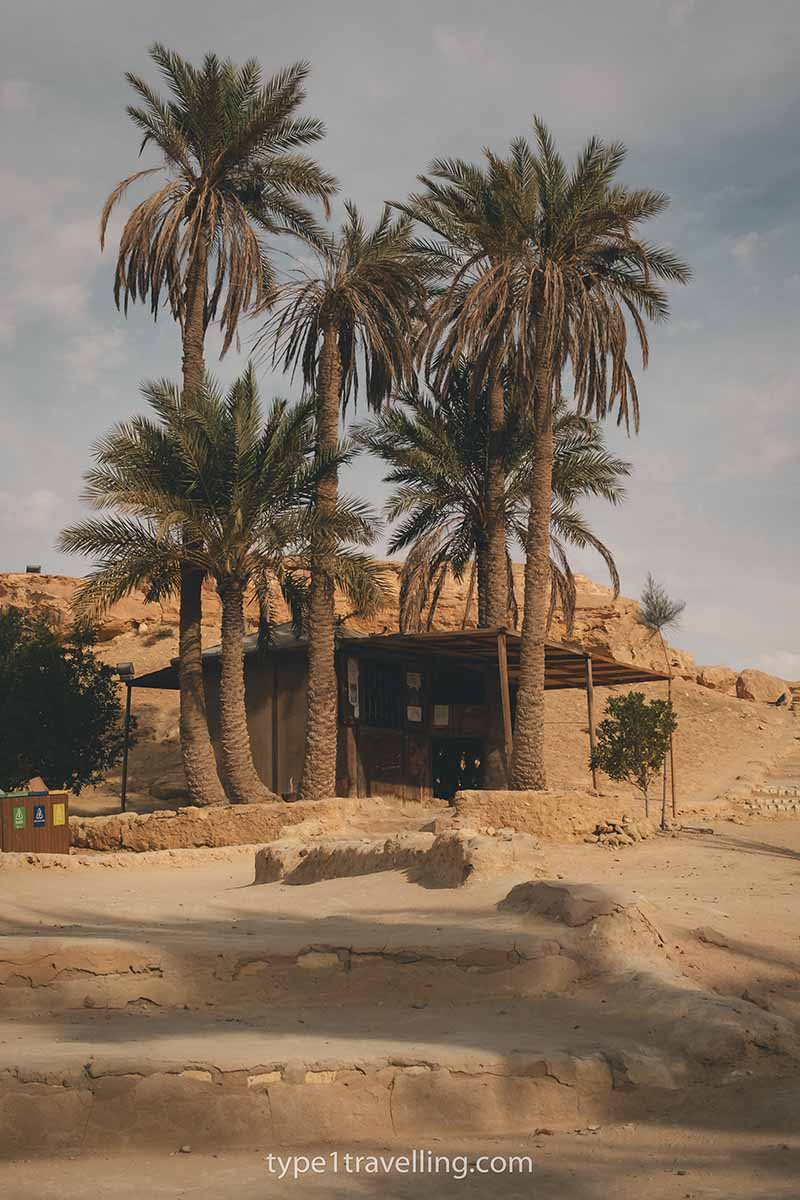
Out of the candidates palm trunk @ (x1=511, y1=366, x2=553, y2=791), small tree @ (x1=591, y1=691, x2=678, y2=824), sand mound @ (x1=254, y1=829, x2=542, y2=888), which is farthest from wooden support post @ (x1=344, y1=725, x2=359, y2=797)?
sand mound @ (x1=254, y1=829, x2=542, y2=888)

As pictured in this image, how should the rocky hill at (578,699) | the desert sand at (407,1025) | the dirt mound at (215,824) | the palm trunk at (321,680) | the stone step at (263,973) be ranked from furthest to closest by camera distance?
the rocky hill at (578,699) → the palm trunk at (321,680) → the dirt mound at (215,824) → the stone step at (263,973) → the desert sand at (407,1025)

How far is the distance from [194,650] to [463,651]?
19.9ft

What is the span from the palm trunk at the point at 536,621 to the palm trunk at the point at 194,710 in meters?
6.15

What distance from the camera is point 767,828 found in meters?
20.5

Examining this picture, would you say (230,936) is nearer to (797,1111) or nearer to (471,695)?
(797,1111)

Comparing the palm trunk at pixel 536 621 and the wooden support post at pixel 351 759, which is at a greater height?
the palm trunk at pixel 536 621

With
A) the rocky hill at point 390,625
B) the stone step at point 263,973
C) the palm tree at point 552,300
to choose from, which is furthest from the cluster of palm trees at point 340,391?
the rocky hill at point 390,625

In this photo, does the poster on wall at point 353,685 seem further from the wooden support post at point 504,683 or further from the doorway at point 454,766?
the wooden support post at point 504,683

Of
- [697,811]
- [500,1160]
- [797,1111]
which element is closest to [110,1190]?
[500,1160]

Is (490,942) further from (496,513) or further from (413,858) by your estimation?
(496,513)

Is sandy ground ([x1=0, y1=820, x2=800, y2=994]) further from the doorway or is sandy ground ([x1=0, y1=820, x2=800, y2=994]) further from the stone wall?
the doorway

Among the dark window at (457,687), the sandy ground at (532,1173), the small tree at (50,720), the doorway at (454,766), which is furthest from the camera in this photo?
the doorway at (454,766)

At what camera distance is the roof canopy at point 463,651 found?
22781 mm

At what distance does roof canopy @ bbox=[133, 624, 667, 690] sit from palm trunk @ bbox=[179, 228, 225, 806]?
264 centimetres
